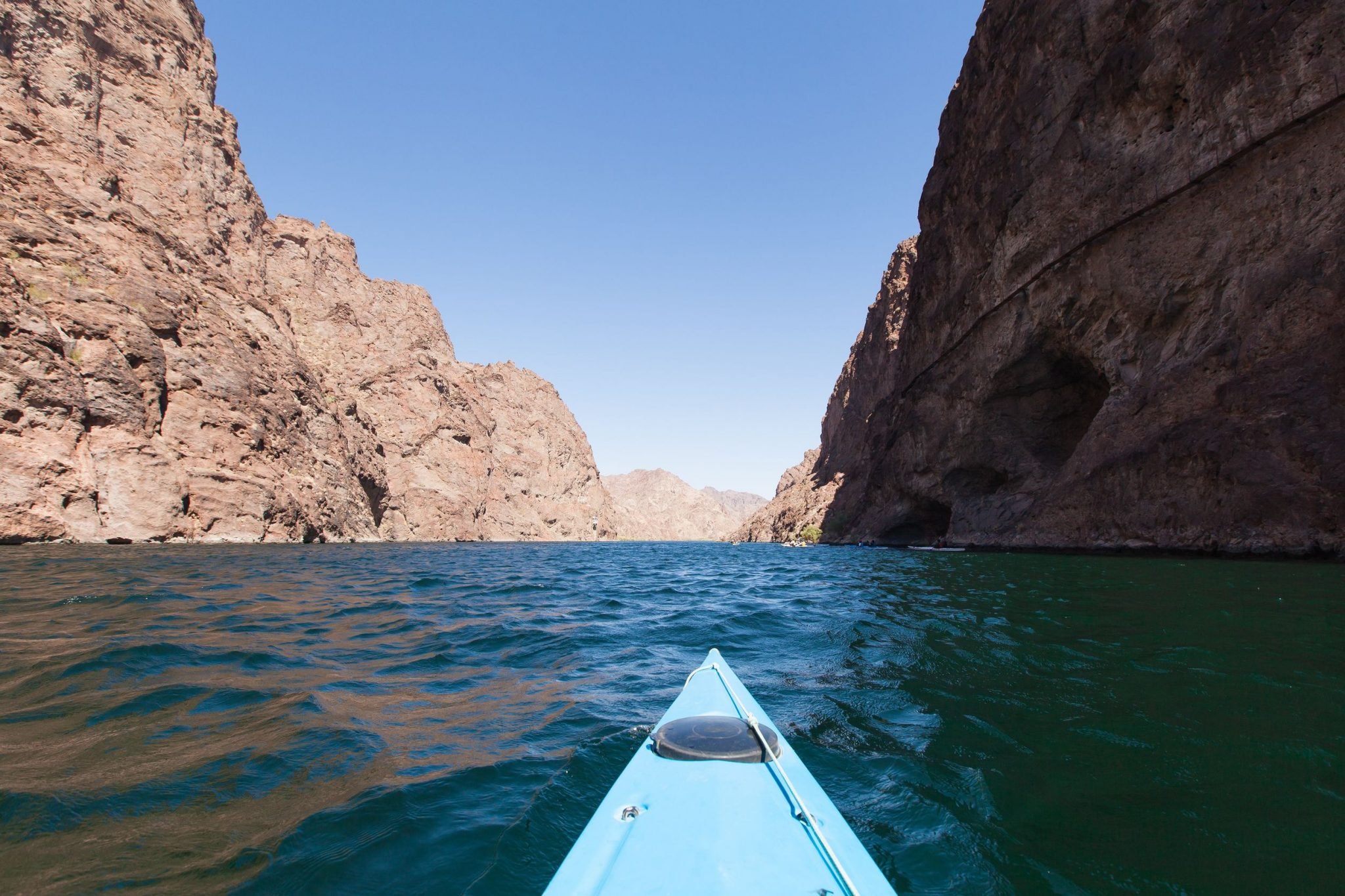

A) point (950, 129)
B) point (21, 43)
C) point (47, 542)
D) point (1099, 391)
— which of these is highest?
point (21, 43)

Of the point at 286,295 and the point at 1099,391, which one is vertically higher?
the point at 286,295

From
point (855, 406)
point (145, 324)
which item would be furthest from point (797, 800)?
point (855, 406)

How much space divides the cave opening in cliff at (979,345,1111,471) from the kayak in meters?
30.7

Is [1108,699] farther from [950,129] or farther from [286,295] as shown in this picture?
[286,295]

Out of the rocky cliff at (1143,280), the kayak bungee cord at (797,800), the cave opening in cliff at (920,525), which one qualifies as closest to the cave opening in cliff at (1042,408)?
the rocky cliff at (1143,280)

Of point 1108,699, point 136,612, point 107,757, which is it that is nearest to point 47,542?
point 136,612

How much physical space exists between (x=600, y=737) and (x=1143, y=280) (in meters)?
26.8

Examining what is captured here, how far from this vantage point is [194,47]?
1774 inches

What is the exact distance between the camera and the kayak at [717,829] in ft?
6.73

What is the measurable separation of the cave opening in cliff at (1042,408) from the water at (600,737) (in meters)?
21.4

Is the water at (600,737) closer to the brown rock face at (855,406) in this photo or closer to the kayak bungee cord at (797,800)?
the kayak bungee cord at (797,800)

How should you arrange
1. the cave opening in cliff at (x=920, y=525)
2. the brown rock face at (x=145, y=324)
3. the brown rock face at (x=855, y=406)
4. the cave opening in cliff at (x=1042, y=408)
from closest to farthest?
the brown rock face at (x=145, y=324)
the cave opening in cliff at (x=1042, y=408)
the cave opening in cliff at (x=920, y=525)
the brown rock face at (x=855, y=406)

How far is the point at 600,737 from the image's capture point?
4.52 m

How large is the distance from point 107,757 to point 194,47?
63429 mm
